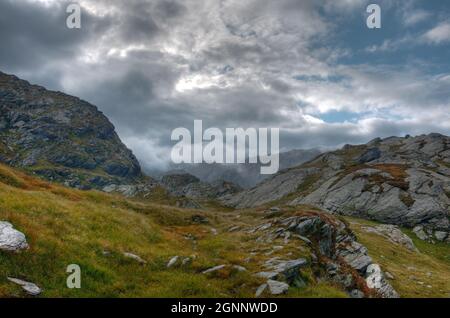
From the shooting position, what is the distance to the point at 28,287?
55.8ft

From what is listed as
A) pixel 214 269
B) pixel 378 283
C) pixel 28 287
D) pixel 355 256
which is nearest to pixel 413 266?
pixel 355 256

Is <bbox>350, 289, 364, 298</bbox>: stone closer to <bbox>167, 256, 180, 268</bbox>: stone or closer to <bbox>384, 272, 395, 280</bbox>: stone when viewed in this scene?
<bbox>167, 256, 180, 268</bbox>: stone

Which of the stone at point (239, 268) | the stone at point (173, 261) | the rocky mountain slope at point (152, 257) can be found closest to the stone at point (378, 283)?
the rocky mountain slope at point (152, 257)

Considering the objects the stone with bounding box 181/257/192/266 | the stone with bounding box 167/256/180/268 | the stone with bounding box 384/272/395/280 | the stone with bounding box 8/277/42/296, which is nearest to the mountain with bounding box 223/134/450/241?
the stone with bounding box 384/272/395/280

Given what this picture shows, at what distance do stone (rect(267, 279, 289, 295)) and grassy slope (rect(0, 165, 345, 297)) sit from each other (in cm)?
51

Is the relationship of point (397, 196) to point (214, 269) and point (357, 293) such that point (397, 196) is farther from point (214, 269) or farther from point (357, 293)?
point (214, 269)

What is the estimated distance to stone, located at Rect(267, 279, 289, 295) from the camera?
69.0ft

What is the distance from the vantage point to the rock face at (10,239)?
19078 millimetres

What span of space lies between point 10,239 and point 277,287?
14789 mm

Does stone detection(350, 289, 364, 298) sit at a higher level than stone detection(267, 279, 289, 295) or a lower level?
lower

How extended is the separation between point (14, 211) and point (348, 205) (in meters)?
119

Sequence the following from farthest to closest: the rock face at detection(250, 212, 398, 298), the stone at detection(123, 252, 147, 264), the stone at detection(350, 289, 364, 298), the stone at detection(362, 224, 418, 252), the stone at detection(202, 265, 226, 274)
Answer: the stone at detection(362, 224, 418, 252) → the stone at detection(350, 289, 364, 298) → the rock face at detection(250, 212, 398, 298) → the stone at detection(123, 252, 147, 264) → the stone at detection(202, 265, 226, 274)
